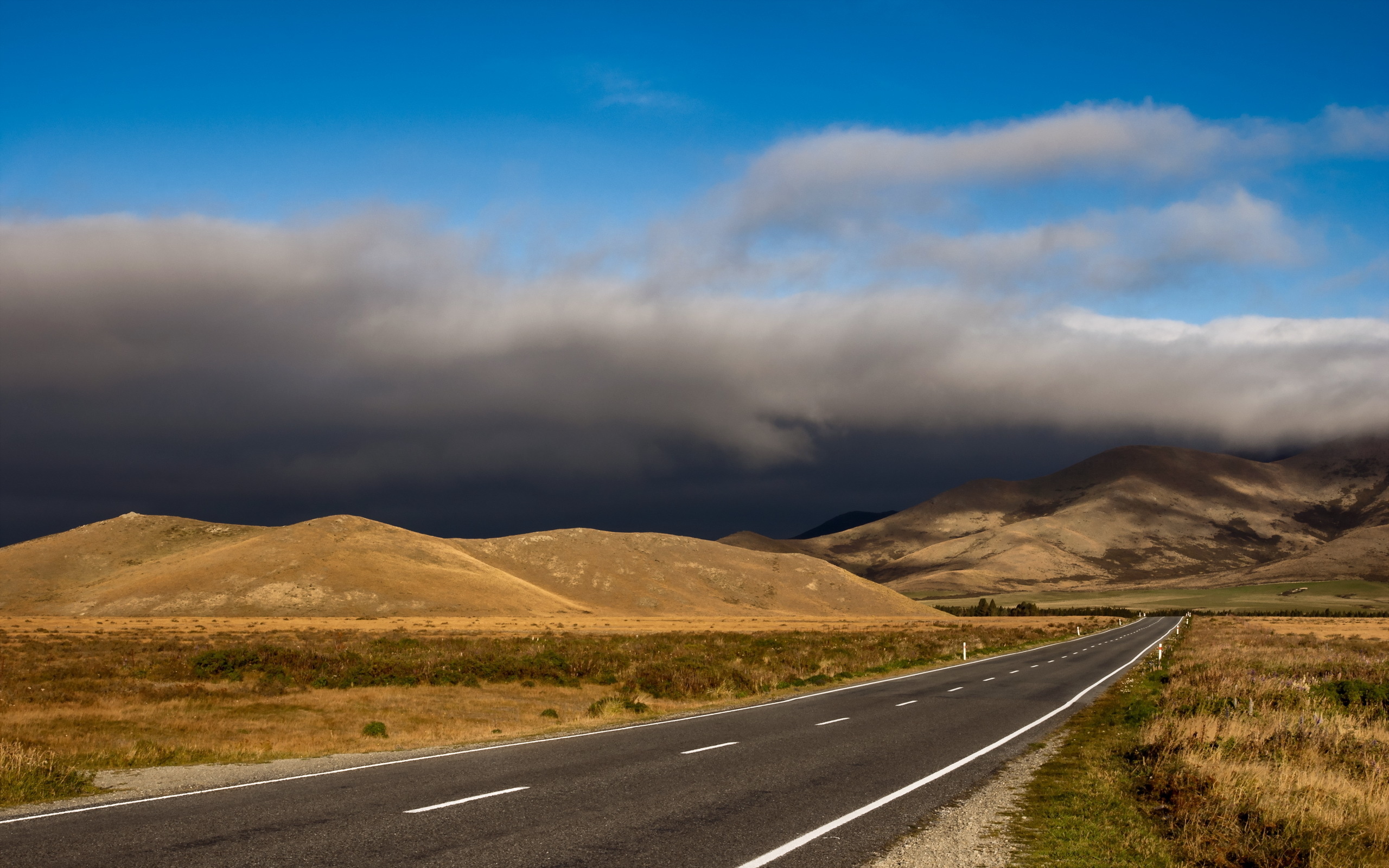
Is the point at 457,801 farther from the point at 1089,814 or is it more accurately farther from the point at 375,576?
the point at 375,576

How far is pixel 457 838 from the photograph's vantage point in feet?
30.9

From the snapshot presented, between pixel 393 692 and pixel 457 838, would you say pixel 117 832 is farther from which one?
pixel 393 692

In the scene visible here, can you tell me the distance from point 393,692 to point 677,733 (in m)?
16.9

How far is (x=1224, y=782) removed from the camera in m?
11.2

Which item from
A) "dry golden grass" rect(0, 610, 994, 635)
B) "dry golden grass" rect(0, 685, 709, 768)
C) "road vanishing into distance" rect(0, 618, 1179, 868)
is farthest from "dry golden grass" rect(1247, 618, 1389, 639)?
"road vanishing into distance" rect(0, 618, 1179, 868)

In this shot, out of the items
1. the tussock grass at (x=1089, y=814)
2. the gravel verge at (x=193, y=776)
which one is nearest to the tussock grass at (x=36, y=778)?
the gravel verge at (x=193, y=776)

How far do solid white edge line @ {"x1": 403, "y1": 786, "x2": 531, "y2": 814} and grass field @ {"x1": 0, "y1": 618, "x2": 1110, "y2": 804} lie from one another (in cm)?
595

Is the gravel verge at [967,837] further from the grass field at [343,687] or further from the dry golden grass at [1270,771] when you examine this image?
the grass field at [343,687]

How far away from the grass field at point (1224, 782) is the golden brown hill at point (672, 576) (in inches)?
5243

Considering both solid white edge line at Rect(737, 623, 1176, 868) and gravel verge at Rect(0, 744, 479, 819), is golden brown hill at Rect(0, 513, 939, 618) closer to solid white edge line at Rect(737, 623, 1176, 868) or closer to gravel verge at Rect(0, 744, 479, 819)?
gravel verge at Rect(0, 744, 479, 819)

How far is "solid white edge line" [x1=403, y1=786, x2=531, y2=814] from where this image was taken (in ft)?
35.5

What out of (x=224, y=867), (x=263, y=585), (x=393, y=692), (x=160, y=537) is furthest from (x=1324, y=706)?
(x=160, y=537)

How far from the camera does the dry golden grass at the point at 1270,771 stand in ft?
29.7

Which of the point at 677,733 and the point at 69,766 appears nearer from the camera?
the point at 69,766
